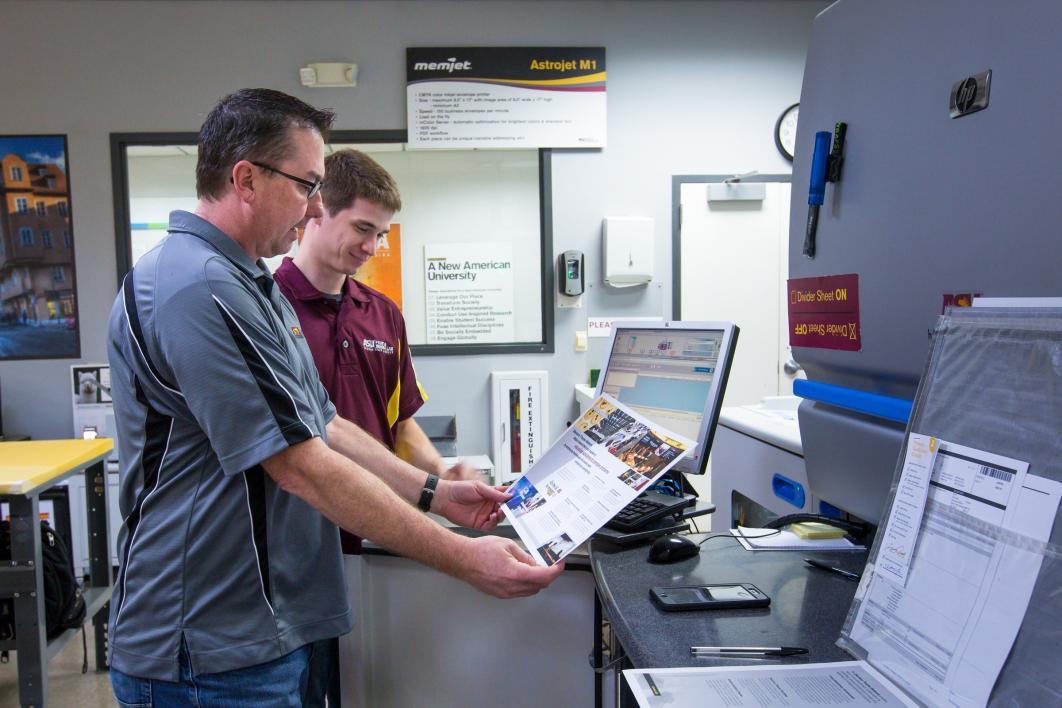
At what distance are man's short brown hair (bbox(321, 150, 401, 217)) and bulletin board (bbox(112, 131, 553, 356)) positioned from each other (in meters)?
1.98

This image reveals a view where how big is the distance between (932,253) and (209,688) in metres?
1.11

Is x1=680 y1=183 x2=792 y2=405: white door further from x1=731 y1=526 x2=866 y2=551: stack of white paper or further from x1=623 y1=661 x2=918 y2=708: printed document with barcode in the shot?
x1=623 y1=661 x2=918 y2=708: printed document with barcode

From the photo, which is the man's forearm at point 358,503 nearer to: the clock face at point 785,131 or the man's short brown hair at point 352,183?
the man's short brown hair at point 352,183

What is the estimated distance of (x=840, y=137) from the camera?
921mm

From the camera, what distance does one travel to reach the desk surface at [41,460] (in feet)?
6.29

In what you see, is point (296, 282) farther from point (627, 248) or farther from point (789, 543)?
point (627, 248)

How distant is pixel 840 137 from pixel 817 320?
25 centimetres

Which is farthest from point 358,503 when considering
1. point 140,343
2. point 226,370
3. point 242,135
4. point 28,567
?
point 28,567

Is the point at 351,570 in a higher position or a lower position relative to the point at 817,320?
lower

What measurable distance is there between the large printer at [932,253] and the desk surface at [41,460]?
6.75 feet

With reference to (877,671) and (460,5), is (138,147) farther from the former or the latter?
(877,671)

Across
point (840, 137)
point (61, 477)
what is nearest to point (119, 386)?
point (840, 137)

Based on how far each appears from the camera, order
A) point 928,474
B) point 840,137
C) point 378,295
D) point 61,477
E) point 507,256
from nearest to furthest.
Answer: point 928,474
point 840,137
point 378,295
point 61,477
point 507,256

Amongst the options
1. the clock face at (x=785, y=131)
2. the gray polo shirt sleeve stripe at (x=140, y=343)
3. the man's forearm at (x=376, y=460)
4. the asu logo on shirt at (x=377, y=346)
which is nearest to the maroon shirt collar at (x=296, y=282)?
the asu logo on shirt at (x=377, y=346)
